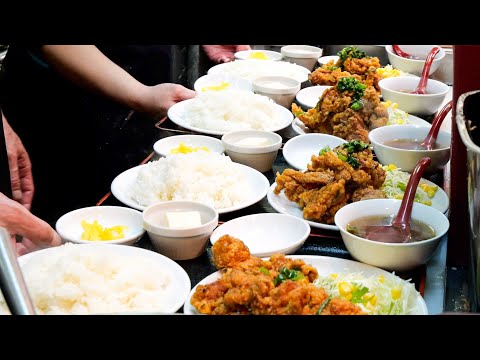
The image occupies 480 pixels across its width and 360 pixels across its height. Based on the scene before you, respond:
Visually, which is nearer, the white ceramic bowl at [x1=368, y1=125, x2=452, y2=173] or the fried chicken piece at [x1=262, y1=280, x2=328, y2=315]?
the fried chicken piece at [x1=262, y1=280, x2=328, y2=315]

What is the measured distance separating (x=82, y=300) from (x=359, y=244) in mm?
908

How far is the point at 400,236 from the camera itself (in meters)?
2.32

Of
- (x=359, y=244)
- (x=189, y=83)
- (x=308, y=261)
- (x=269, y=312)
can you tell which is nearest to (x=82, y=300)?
(x=269, y=312)

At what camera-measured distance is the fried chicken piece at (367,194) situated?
261 centimetres

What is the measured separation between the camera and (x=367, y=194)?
2.63m

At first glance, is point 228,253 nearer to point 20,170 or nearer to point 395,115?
point 20,170

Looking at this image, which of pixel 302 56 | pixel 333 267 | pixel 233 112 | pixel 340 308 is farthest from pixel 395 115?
pixel 340 308

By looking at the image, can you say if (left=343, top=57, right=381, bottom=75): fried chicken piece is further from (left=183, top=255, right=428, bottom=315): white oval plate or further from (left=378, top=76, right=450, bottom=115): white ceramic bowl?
(left=183, top=255, right=428, bottom=315): white oval plate

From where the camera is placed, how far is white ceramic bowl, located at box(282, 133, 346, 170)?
329cm

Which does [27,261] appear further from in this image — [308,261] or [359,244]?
[359,244]

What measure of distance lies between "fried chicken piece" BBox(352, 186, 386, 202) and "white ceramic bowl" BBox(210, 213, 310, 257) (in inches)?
10.9

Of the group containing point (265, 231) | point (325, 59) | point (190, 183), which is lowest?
point (265, 231)

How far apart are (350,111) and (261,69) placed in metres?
1.40

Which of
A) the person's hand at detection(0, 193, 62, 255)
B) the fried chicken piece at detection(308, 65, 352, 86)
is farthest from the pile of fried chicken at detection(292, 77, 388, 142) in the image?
the person's hand at detection(0, 193, 62, 255)
